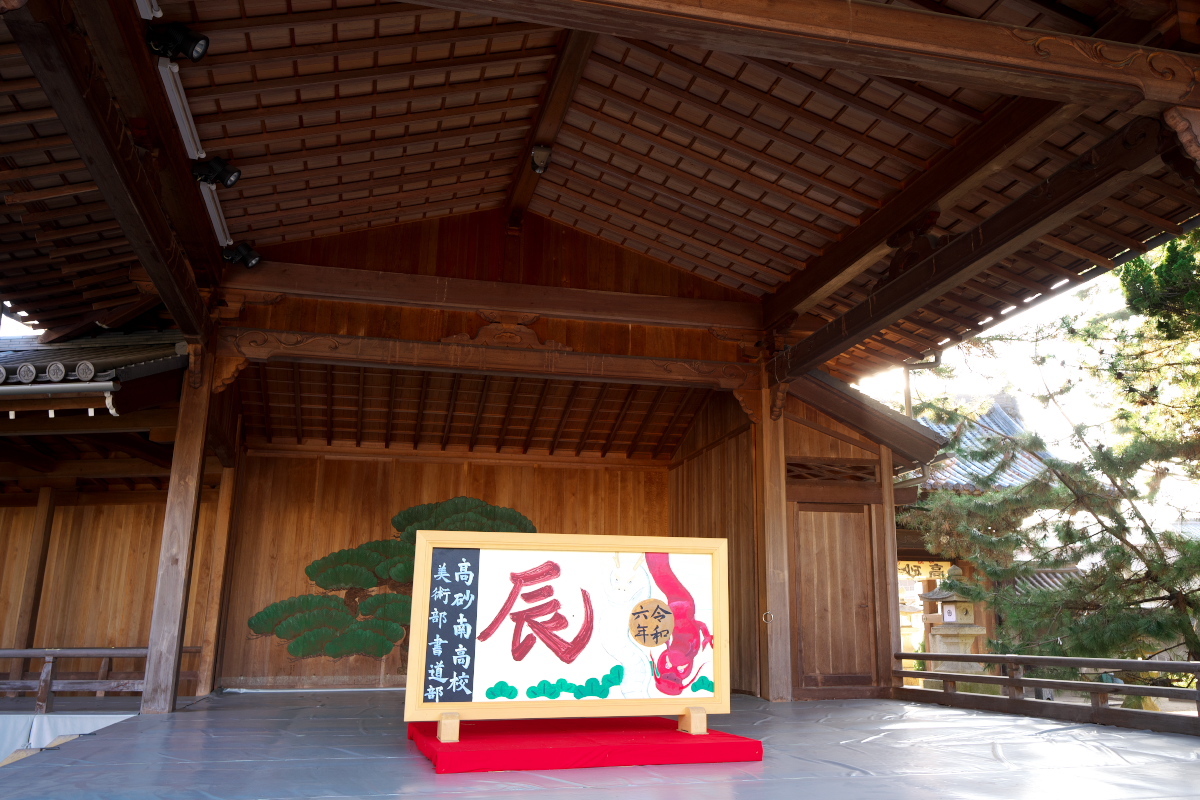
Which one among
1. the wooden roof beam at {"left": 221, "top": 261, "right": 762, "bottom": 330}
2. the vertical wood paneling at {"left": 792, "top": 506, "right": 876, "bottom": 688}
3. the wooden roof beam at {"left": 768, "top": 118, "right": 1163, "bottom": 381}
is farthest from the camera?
the vertical wood paneling at {"left": 792, "top": 506, "right": 876, "bottom": 688}

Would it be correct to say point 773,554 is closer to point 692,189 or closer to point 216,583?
point 692,189

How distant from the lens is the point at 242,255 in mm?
7008

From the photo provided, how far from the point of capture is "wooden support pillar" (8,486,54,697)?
8875 millimetres

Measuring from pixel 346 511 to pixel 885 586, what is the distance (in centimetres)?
602

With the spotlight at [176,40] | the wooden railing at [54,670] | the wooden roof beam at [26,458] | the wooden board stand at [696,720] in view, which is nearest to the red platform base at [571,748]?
the wooden board stand at [696,720]

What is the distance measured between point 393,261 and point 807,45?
493 centimetres

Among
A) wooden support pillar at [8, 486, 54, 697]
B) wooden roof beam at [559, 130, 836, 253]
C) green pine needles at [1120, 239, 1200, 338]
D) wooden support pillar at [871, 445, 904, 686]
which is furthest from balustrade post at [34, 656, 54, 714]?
green pine needles at [1120, 239, 1200, 338]

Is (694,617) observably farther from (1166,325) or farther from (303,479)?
(303,479)

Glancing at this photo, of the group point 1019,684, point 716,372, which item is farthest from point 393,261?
point 1019,684

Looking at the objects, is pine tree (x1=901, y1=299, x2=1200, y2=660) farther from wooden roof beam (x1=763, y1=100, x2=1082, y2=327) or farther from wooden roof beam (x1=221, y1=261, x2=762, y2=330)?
wooden roof beam (x1=221, y1=261, x2=762, y2=330)

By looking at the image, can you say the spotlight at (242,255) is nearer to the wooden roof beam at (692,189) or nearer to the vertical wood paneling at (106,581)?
the wooden roof beam at (692,189)

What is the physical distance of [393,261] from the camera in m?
7.71

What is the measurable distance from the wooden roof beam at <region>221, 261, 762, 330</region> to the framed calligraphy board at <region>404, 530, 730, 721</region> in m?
3.64

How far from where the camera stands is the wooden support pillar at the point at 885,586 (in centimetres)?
815
